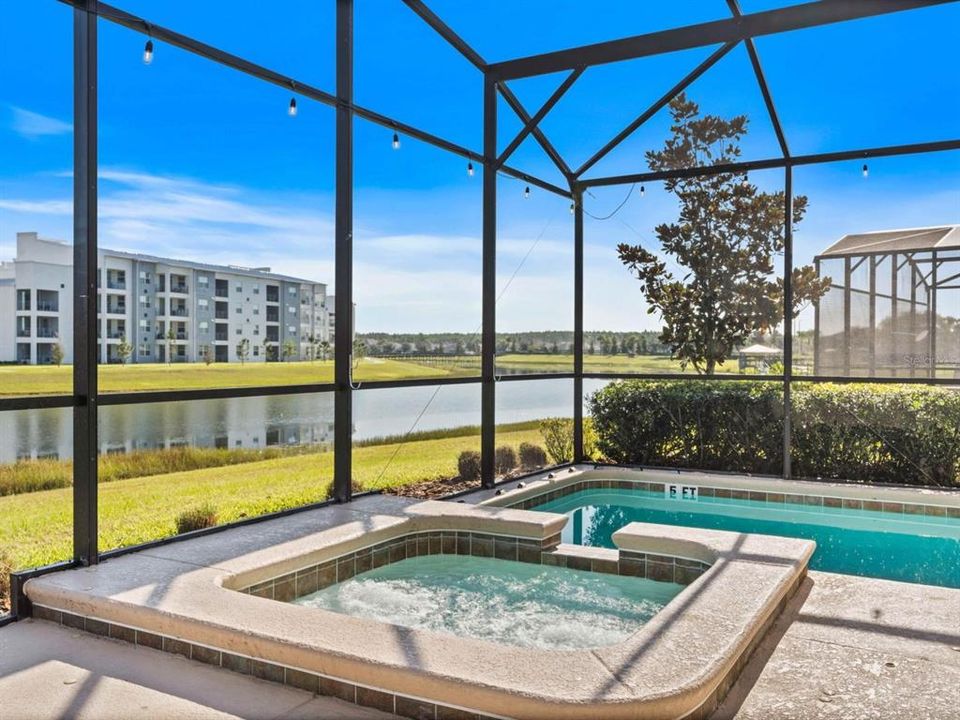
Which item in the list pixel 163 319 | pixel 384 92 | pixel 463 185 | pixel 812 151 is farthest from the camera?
pixel 463 185

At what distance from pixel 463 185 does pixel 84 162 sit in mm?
5703

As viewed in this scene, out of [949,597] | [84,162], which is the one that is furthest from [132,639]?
[949,597]

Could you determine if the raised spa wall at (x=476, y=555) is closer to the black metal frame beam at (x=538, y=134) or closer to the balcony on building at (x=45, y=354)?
the balcony on building at (x=45, y=354)

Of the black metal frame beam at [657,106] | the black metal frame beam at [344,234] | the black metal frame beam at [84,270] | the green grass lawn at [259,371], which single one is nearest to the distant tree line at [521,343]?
the green grass lawn at [259,371]

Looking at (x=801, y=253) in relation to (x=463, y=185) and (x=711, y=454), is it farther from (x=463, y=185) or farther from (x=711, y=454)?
(x=463, y=185)

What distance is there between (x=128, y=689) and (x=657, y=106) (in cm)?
627

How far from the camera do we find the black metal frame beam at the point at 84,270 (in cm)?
383

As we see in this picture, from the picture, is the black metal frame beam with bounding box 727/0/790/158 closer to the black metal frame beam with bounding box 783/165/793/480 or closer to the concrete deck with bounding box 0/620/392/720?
the black metal frame beam with bounding box 783/165/793/480

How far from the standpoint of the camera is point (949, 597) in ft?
12.9

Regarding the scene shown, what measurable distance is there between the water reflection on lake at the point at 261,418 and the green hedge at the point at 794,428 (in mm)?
738

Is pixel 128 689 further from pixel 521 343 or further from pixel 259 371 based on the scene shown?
pixel 521 343

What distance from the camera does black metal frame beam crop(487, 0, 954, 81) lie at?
5.66 m

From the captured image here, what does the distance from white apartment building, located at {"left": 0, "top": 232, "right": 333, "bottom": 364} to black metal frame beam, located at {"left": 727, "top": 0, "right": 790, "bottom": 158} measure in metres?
3.94

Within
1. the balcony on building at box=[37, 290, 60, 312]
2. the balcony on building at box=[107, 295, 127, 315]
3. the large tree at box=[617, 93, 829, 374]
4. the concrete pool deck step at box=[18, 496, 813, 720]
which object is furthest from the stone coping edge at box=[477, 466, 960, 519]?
the balcony on building at box=[37, 290, 60, 312]
